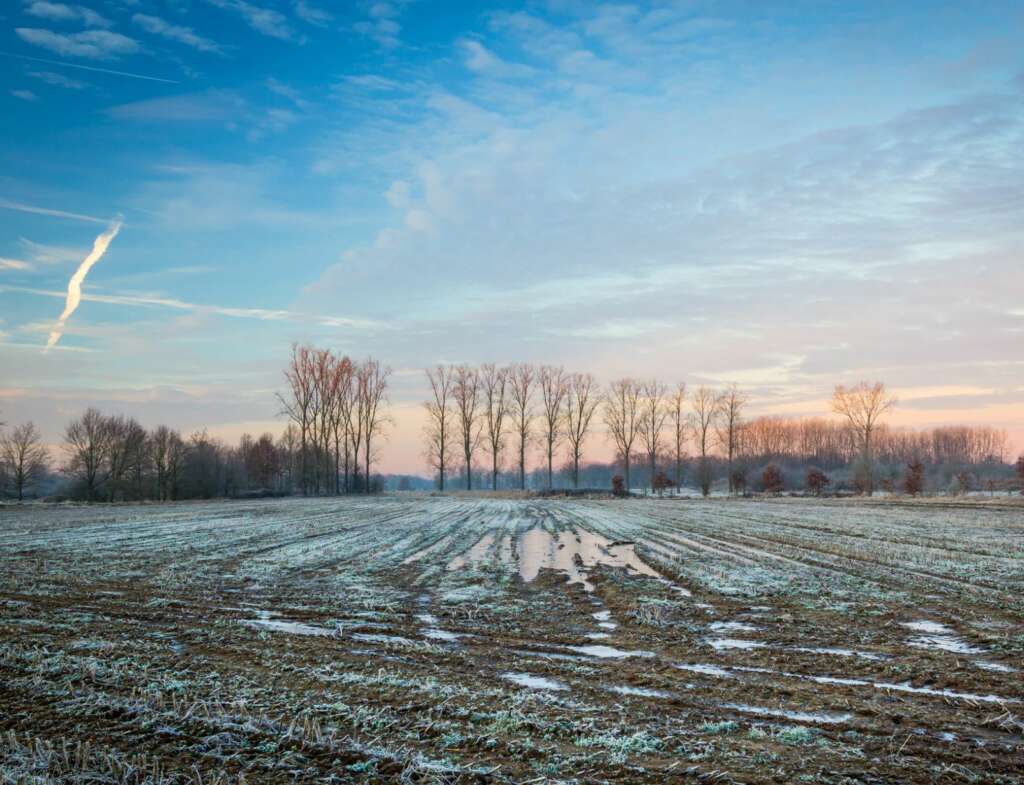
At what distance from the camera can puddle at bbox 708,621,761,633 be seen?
9.73 metres

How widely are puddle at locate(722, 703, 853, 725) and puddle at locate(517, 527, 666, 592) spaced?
7.03 metres

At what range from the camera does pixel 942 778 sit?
16.3 ft

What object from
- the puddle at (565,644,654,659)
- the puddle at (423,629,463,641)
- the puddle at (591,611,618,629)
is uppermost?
the puddle at (565,644,654,659)

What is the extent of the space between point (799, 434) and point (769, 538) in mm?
146337

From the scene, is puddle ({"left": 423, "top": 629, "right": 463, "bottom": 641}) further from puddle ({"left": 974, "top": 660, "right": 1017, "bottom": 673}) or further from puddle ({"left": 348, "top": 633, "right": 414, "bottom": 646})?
puddle ({"left": 974, "top": 660, "right": 1017, "bottom": 673})

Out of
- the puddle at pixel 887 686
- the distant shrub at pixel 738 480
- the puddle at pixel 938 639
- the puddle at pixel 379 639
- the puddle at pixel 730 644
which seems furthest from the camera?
the distant shrub at pixel 738 480

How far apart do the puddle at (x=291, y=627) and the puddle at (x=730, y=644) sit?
5.12m

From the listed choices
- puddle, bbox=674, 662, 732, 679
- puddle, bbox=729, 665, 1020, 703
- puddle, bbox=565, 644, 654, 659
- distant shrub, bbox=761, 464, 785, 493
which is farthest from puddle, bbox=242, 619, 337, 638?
distant shrub, bbox=761, 464, 785, 493

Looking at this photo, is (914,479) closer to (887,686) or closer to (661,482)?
(661,482)

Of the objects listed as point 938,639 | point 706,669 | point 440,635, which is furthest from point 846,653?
point 440,635

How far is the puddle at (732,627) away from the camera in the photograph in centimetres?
973

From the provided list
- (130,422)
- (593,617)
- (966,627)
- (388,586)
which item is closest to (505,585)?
(388,586)

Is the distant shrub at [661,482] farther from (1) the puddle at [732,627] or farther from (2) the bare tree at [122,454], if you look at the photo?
(1) the puddle at [732,627]

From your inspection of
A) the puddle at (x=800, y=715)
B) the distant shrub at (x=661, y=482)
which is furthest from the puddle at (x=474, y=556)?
the distant shrub at (x=661, y=482)
